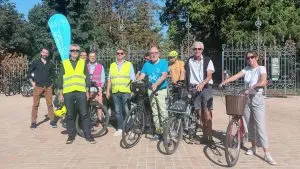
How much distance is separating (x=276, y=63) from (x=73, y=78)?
14.2 m

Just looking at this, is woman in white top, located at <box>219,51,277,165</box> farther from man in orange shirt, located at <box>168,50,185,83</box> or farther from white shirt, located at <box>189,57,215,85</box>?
man in orange shirt, located at <box>168,50,185,83</box>

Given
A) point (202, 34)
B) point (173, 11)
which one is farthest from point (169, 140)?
point (173, 11)

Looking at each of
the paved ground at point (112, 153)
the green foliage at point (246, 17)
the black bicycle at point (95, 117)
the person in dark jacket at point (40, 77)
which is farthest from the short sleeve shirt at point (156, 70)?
the green foliage at point (246, 17)

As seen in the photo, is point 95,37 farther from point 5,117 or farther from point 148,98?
point 148,98

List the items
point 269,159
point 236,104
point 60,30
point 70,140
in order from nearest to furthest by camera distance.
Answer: point 236,104 < point 269,159 < point 70,140 < point 60,30

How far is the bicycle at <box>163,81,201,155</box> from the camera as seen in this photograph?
771 cm

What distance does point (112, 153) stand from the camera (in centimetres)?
792

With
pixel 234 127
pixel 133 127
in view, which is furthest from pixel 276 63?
pixel 234 127

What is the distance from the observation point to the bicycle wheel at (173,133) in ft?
25.2

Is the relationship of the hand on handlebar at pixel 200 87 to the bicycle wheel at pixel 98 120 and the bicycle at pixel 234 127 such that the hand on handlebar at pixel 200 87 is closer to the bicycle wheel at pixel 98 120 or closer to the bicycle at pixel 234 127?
the bicycle at pixel 234 127

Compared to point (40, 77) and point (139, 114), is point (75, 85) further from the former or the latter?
point (40, 77)

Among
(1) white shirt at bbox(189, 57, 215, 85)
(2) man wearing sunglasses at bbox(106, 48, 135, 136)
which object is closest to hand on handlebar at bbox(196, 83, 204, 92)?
(1) white shirt at bbox(189, 57, 215, 85)

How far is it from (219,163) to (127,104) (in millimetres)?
2936

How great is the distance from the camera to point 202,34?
32.3 m
